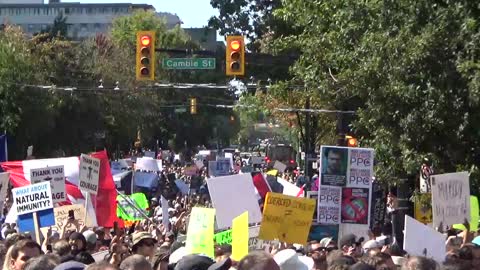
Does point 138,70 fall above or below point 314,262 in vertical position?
above

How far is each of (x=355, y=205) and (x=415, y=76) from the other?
6.19 feet

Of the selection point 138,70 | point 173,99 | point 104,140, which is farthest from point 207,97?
point 138,70

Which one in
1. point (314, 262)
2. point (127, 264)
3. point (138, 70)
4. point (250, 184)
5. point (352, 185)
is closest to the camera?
point (127, 264)

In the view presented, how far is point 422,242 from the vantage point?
1111 centimetres

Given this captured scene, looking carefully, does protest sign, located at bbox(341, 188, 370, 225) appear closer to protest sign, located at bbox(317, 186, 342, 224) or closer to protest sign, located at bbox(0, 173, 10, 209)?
protest sign, located at bbox(317, 186, 342, 224)

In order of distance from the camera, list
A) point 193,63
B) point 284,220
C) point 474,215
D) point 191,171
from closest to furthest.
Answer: point 284,220
point 474,215
point 193,63
point 191,171

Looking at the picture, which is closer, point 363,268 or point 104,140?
point 363,268

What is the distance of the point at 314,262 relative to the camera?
33.0 feet

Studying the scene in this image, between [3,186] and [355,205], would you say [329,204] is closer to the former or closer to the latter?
[355,205]

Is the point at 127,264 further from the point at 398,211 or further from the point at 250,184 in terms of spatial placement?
the point at 398,211

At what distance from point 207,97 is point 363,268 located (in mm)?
82813

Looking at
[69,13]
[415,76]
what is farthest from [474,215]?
[69,13]

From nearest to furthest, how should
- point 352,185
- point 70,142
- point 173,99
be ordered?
point 352,185
point 70,142
point 173,99

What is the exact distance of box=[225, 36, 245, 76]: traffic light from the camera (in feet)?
79.6
